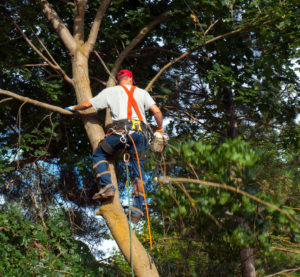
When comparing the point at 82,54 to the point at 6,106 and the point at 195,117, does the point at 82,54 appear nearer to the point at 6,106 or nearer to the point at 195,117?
the point at 6,106

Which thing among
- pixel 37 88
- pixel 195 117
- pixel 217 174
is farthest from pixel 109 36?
pixel 217 174

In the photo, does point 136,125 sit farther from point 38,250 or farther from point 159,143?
point 38,250

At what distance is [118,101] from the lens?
5.19 m

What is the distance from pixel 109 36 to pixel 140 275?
410cm

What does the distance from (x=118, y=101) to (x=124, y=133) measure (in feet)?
1.42

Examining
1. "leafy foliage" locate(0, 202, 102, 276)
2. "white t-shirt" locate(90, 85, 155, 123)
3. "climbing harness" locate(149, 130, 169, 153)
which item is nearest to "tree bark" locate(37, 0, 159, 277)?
"white t-shirt" locate(90, 85, 155, 123)

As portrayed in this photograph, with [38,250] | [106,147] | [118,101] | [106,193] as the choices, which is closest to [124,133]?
[106,147]

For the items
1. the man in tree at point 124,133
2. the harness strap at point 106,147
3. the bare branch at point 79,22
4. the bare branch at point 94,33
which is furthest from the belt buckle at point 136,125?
the bare branch at point 79,22

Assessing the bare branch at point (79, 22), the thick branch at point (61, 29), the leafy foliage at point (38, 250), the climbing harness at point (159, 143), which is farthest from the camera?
the bare branch at point (79, 22)

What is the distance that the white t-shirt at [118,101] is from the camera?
516 centimetres

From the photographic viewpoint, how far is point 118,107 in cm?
518

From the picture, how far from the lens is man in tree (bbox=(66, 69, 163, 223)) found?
504cm

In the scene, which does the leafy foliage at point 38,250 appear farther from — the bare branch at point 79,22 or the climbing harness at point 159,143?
the bare branch at point 79,22

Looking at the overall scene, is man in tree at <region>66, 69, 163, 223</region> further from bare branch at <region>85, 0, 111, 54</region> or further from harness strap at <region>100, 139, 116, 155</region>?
bare branch at <region>85, 0, 111, 54</region>
